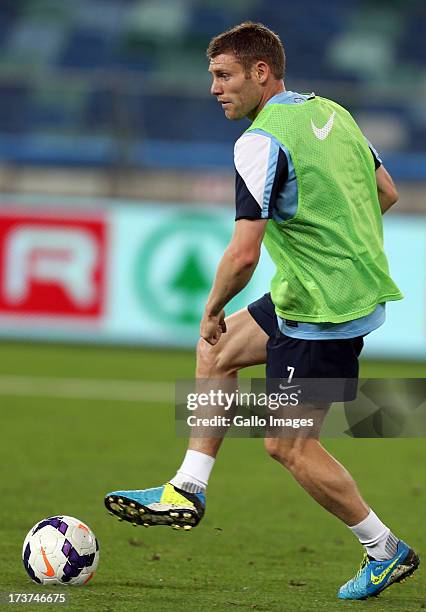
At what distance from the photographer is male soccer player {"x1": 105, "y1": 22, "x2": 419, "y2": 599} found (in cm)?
489

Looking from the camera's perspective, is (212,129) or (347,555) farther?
(212,129)

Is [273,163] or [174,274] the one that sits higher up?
[273,163]

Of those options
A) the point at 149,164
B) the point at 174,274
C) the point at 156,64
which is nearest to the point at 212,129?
the point at 149,164

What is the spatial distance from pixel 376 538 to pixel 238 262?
1255mm

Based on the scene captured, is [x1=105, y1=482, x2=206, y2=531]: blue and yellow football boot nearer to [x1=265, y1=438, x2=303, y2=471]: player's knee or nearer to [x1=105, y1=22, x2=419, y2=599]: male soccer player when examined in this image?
[x1=105, y1=22, x2=419, y2=599]: male soccer player

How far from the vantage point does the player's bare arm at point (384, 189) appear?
213 inches

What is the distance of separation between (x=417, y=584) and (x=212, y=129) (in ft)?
34.9

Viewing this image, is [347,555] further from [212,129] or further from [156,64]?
[156,64]

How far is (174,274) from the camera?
13.7 metres

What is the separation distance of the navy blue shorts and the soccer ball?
3.24ft

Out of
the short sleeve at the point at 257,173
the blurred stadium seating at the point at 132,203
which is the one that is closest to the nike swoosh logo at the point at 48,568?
Result: the short sleeve at the point at 257,173

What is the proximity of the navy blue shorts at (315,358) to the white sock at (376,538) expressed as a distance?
1.87 ft

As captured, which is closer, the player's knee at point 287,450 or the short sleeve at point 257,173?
the short sleeve at point 257,173

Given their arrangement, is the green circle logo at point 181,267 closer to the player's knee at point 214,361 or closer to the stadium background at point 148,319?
the stadium background at point 148,319
